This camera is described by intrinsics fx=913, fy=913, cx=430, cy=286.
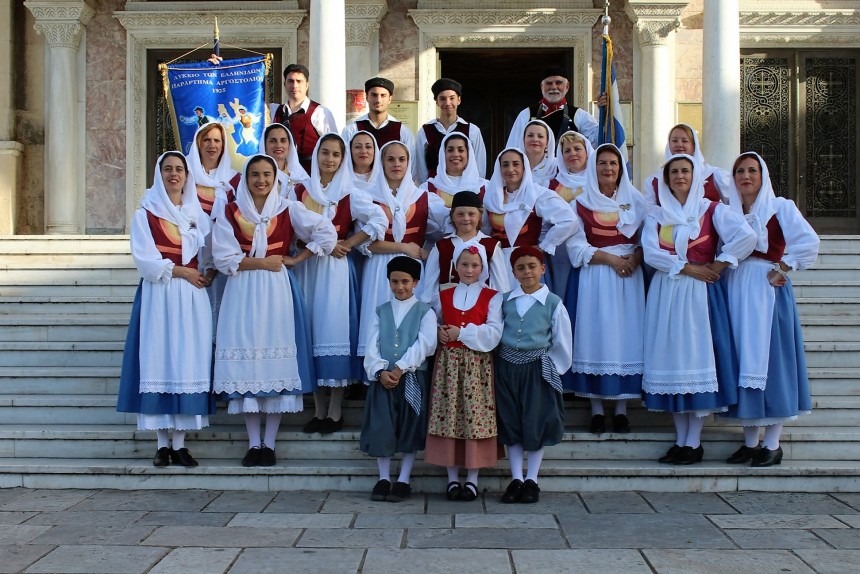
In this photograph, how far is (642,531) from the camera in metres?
4.77

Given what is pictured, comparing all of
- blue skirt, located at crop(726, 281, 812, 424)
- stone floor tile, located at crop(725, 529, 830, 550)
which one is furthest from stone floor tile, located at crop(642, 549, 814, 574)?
blue skirt, located at crop(726, 281, 812, 424)

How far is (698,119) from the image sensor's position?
1202 cm

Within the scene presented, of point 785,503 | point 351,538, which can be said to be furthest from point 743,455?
point 351,538

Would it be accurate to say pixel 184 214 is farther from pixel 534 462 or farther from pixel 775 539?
pixel 775 539

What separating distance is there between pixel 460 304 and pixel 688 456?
1804mm

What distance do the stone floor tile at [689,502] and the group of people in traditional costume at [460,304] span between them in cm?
35

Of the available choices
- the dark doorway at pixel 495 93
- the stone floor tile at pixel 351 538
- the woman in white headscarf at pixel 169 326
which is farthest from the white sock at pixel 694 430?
the dark doorway at pixel 495 93

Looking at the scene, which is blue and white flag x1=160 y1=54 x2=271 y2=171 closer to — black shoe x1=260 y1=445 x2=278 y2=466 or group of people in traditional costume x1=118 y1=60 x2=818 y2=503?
group of people in traditional costume x1=118 y1=60 x2=818 y2=503

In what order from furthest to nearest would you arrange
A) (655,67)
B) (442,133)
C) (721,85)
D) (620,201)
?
(655,67)
(721,85)
(442,133)
(620,201)

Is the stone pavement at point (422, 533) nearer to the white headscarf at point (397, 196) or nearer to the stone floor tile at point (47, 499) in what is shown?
the stone floor tile at point (47, 499)

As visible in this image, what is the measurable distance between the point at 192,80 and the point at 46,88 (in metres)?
Answer: 3.57

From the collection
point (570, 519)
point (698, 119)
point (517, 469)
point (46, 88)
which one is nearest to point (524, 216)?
point (517, 469)

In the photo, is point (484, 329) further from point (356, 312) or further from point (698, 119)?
point (698, 119)

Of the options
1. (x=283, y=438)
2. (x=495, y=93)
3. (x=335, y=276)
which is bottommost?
(x=283, y=438)
